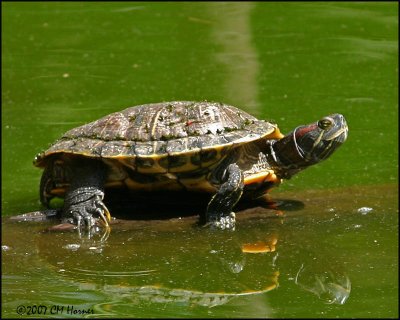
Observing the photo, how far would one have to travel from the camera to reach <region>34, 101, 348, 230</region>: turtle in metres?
5.18

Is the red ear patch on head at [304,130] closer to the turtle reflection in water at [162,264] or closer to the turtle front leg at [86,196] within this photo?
the turtle reflection in water at [162,264]

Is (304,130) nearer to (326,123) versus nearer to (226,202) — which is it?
(326,123)

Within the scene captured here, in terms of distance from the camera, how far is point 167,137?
5.21m

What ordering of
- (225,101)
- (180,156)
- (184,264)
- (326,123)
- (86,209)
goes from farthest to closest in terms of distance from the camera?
(225,101) < (326,123) < (86,209) < (180,156) < (184,264)

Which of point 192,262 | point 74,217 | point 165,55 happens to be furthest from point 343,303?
point 165,55

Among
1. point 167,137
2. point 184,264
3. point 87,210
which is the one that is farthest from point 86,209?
point 184,264

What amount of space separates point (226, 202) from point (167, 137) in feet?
1.66

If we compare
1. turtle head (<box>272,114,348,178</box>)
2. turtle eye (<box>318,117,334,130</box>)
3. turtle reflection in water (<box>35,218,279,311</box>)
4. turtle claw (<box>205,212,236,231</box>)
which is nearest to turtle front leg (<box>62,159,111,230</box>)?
turtle reflection in water (<box>35,218,279,311</box>)

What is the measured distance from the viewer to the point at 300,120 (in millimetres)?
Answer: 7168

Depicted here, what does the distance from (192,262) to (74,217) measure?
99cm

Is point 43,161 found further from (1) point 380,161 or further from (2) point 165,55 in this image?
(2) point 165,55

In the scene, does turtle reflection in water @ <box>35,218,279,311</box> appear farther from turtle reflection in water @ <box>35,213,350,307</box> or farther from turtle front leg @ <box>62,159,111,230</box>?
turtle front leg @ <box>62,159,111,230</box>

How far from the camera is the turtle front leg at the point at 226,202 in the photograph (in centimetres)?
514

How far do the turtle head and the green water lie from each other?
0.27m
